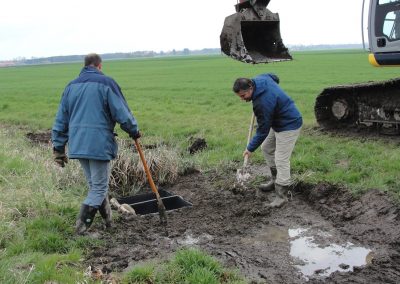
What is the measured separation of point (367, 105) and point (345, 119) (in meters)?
0.65

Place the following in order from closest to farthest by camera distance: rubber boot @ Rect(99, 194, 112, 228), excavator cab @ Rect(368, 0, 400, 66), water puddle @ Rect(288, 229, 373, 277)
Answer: water puddle @ Rect(288, 229, 373, 277) < rubber boot @ Rect(99, 194, 112, 228) < excavator cab @ Rect(368, 0, 400, 66)

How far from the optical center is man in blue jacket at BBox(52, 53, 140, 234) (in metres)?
5.62

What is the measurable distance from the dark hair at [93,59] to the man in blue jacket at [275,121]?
5.67ft

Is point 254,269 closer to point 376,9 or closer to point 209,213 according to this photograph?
point 209,213

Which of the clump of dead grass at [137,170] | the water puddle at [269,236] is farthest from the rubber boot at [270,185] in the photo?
the clump of dead grass at [137,170]

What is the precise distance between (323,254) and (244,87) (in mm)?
2238

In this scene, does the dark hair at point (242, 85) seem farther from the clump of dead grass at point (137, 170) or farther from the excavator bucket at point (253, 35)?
the clump of dead grass at point (137, 170)

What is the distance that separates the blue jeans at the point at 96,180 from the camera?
19.1 feet

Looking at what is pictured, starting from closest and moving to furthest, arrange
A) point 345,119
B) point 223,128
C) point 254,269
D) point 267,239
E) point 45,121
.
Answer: point 254,269
point 267,239
point 345,119
point 223,128
point 45,121

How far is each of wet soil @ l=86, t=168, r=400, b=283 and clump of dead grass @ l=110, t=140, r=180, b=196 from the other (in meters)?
0.69

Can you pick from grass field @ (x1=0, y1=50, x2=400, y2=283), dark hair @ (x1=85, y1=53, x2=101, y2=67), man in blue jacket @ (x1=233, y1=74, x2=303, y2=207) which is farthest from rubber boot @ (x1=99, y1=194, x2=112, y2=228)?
man in blue jacket @ (x1=233, y1=74, x2=303, y2=207)

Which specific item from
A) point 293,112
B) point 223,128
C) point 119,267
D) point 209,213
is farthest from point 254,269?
point 223,128

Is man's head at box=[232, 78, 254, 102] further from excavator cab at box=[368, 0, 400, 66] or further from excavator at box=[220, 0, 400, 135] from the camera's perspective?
excavator cab at box=[368, 0, 400, 66]

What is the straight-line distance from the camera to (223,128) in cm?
1250
